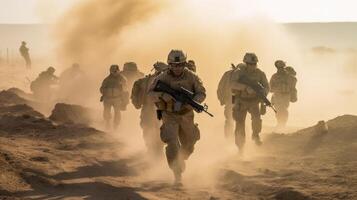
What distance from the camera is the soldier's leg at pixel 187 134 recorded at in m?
7.61

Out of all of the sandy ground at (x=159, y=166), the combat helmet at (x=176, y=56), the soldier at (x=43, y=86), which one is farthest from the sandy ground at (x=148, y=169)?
the soldier at (x=43, y=86)

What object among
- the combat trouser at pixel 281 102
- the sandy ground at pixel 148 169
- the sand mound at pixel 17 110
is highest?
the combat trouser at pixel 281 102

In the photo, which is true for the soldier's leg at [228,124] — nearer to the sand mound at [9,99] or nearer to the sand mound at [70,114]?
the sand mound at [70,114]

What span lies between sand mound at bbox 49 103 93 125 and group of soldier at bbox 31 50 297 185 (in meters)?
1.07

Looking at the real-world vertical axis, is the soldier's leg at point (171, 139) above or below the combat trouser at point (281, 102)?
below

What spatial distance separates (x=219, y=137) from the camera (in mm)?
12906

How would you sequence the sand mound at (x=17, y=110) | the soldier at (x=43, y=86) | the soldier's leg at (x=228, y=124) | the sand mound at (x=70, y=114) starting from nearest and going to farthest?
the soldier's leg at (x=228, y=124)
the sand mound at (x=70, y=114)
the sand mound at (x=17, y=110)
the soldier at (x=43, y=86)

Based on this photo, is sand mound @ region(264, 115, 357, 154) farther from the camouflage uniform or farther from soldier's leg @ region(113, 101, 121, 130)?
soldier's leg @ region(113, 101, 121, 130)

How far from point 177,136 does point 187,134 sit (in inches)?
8.1

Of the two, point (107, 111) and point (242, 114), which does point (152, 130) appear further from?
point (107, 111)

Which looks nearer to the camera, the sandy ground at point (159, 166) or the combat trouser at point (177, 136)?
the sandy ground at point (159, 166)

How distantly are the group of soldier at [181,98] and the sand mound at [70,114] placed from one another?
3.50 ft

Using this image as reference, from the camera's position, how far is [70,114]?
46.4 feet

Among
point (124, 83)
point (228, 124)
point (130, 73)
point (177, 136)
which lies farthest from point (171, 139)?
point (130, 73)
